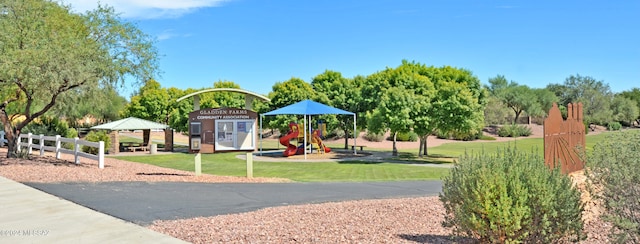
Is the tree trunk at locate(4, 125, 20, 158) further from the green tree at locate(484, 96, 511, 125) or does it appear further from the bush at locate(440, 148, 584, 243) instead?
the green tree at locate(484, 96, 511, 125)

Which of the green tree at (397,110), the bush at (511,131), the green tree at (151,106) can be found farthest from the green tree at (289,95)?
the bush at (511,131)

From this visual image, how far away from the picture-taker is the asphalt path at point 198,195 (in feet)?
32.8

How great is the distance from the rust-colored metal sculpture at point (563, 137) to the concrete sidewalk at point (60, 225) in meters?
7.88

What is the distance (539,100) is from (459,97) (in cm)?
5891

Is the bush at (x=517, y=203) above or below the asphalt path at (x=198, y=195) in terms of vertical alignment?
above

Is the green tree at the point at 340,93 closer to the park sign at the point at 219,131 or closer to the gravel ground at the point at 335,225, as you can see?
the park sign at the point at 219,131

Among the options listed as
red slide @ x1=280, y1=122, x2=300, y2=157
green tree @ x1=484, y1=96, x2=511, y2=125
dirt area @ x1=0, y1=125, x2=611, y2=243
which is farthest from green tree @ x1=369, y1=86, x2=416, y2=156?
green tree @ x1=484, y1=96, x2=511, y2=125

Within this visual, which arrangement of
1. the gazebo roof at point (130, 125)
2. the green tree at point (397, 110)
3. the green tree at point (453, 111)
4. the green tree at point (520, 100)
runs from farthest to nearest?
the green tree at point (520, 100) → the gazebo roof at point (130, 125) → the green tree at point (397, 110) → the green tree at point (453, 111)

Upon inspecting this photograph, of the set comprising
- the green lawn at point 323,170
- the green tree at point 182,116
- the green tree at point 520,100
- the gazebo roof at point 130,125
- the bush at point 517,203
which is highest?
the green tree at point 520,100

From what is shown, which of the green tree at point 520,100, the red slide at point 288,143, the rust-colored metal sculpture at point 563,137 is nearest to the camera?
the rust-colored metal sculpture at point 563,137

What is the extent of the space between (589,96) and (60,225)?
86.2m

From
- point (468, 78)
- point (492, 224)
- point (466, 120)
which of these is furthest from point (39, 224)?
point (468, 78)

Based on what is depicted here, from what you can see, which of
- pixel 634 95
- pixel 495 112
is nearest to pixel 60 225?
pixel 495 112

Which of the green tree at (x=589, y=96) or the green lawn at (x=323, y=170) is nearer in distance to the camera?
the green lawn at (x=323, y=170)
